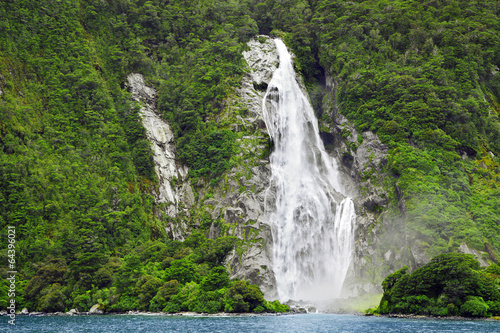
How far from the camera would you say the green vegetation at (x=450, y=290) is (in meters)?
39.1

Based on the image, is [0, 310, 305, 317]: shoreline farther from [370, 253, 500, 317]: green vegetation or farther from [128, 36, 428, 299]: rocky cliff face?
[370, 253, 500, 317]: green vegetation

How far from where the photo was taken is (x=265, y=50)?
85.8 m

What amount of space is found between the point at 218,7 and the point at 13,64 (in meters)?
40.1

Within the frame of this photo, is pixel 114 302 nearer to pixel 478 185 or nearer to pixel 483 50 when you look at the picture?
pixel 478 185

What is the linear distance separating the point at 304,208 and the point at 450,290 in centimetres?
2706

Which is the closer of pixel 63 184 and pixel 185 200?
pixel 63 184

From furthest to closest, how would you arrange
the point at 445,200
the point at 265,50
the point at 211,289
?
the point at 265,50
the point at 445,200
the point at 211,289

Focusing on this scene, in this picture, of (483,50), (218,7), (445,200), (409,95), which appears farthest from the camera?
(218,7)

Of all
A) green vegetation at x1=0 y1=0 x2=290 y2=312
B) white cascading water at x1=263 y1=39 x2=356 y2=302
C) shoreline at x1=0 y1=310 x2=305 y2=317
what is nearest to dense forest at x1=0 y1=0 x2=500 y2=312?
green vegetation at x1=0 y1=0 x2=290 y2=312

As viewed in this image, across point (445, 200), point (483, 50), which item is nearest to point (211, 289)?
point (445, 200)

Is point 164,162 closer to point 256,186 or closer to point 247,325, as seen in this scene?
point 256,186

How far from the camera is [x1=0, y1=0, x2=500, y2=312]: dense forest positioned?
175ft

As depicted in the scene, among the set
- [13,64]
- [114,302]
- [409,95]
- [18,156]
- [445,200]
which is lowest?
[114,302]

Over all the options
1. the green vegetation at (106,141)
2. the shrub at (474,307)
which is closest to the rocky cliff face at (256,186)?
the green vegetation at (106,141)
